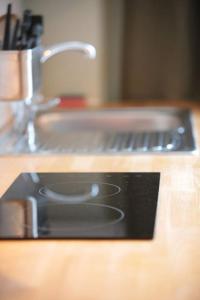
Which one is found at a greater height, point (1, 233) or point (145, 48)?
point (145, 48)

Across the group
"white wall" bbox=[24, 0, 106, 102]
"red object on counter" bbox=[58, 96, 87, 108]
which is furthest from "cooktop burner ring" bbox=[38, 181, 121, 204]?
"white wall" bbox=[24, 0, 106, 102]

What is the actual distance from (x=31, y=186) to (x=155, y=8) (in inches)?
46.4

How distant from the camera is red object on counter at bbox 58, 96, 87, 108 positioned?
85.2 inches

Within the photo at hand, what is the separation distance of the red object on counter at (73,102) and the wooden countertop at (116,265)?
102cm

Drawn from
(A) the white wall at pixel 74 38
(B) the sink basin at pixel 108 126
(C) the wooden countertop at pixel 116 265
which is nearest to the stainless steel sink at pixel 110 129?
(B) the sink basin at pixel 108 126

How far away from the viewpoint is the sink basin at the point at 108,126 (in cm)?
186

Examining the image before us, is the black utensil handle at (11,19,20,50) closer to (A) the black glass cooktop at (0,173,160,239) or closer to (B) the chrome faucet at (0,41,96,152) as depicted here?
(B) the chrome faucet at (0,41,96,152)

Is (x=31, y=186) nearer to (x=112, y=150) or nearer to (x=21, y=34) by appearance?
(x=112, y=150)

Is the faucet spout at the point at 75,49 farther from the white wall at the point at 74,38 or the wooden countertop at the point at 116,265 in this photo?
the wooden countertop at the point at 116,265

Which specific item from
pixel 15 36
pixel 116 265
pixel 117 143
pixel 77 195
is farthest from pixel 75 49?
pixel 116 265

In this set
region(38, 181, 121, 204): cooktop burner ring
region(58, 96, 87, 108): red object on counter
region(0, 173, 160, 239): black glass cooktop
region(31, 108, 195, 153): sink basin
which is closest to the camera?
region(0, 173, 160, 239): black glass cooktop

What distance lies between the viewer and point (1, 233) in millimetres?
1015

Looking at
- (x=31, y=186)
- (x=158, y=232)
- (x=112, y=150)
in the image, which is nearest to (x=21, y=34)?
(x=112, y=150)

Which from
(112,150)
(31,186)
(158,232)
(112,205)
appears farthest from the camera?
(112,150)
